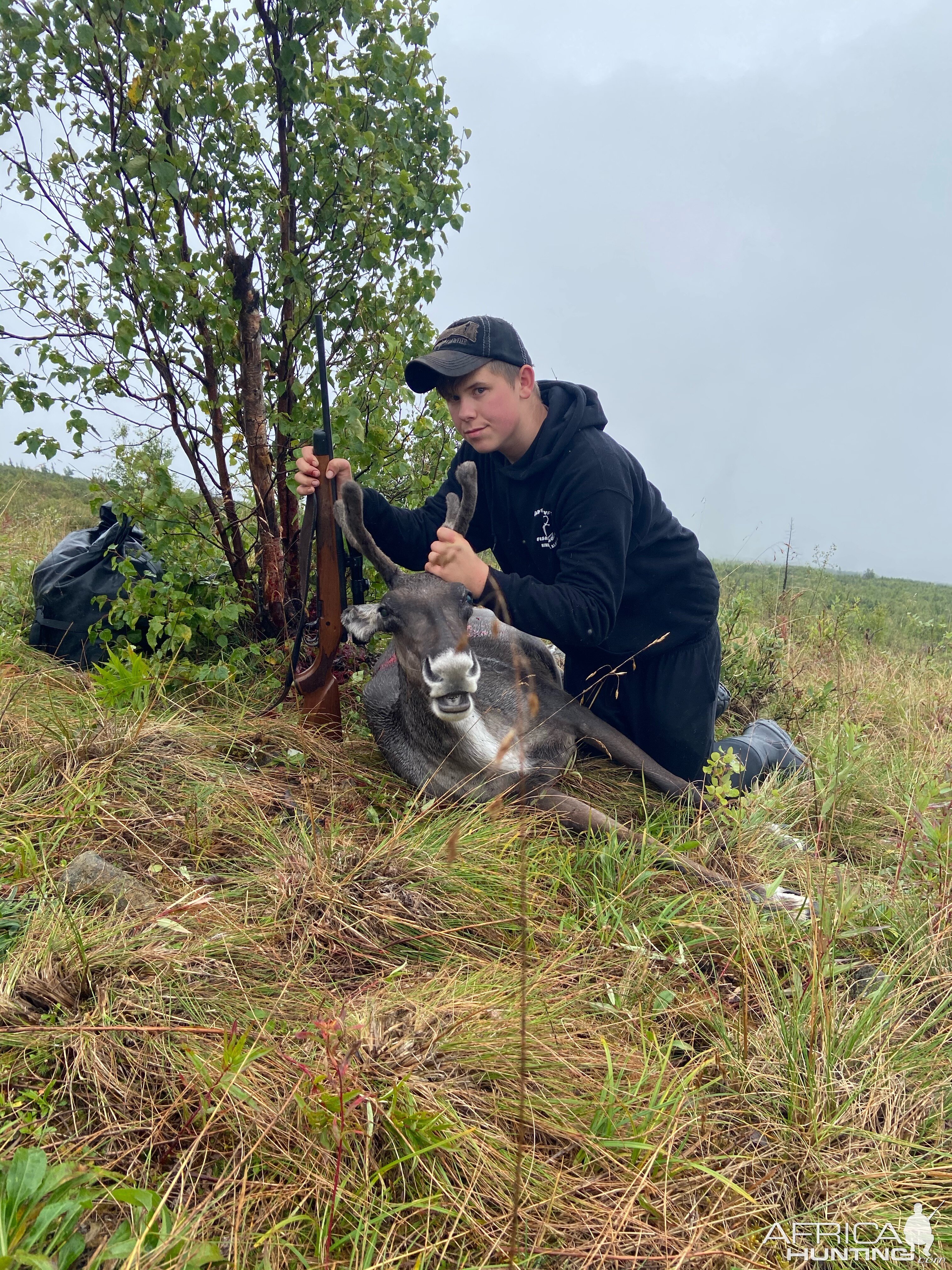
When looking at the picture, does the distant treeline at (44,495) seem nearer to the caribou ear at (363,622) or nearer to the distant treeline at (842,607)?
the caribou ear at (363,622)

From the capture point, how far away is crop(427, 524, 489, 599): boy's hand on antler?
362cm

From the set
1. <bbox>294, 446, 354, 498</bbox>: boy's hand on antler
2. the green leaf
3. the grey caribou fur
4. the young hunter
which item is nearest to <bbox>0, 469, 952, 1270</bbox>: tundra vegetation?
the green leaf

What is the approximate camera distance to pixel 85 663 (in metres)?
4.78

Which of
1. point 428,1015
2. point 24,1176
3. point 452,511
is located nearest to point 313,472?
point 452,511

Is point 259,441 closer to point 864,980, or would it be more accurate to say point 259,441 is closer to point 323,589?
point 323,589

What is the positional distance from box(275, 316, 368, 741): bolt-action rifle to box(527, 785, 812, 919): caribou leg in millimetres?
1238

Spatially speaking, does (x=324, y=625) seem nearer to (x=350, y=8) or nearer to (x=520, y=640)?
(x=520, y=640)

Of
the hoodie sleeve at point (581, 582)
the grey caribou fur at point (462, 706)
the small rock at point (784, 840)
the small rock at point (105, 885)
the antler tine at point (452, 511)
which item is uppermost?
the antler tine at point (452, 511)

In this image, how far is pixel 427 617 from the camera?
3859mm

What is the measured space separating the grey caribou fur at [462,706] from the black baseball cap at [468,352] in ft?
1.58

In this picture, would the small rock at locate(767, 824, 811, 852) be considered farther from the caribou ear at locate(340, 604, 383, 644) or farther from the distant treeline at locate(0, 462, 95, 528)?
the distant treeline at locate(0, 462, 95, 528)

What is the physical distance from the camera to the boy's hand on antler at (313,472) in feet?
13.2

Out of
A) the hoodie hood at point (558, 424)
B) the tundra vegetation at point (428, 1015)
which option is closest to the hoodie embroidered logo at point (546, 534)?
the hoodie hood at point (558, 424)

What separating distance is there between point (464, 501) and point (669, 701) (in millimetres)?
1544
